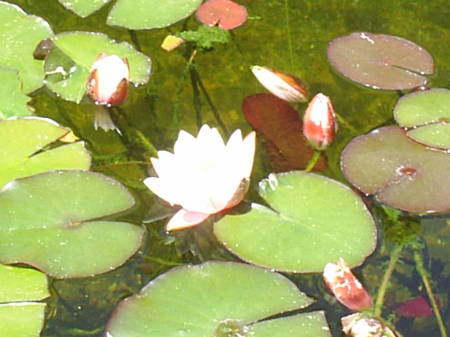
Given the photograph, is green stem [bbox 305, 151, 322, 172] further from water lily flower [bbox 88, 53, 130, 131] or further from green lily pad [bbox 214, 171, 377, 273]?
water lily flower [bbox 88, 53, 130, 131]

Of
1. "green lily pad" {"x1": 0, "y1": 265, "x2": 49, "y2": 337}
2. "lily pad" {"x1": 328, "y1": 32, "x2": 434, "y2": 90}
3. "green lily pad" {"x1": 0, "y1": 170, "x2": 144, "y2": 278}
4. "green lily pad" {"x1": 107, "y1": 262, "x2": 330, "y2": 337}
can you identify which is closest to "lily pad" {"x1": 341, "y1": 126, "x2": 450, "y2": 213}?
"lily pad" {"x1": 328, "y1": 32, "x2": 434, "y2": 90}

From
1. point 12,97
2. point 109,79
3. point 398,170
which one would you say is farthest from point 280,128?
point 12,97

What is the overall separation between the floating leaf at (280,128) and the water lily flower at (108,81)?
0.32 metres

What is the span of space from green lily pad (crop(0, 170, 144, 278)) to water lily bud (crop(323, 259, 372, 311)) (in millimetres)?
412

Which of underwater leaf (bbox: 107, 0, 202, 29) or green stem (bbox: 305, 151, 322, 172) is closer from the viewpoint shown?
green stem (bbox: 305, 151, 322, 172)

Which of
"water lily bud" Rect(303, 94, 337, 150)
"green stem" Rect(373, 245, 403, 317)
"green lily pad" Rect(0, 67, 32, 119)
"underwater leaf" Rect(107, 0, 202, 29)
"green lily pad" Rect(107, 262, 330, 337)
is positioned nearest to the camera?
"green lily pad" Rect(107, 262, 330, 337)

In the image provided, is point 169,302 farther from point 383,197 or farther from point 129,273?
point 383,197

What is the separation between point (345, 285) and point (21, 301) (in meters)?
0.64

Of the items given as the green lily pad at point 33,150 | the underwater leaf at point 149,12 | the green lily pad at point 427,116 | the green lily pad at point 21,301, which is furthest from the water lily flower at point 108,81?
the green lily pad at point 427,116

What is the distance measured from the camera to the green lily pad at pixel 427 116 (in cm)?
189

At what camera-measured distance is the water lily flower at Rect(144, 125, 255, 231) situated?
1710 mm

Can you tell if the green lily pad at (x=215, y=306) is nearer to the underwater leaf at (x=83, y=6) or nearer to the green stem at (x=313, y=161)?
the green stem at (x=313, y=161)

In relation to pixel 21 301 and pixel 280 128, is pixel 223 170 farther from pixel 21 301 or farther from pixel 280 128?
pixel 21 301

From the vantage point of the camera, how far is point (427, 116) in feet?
6.38
